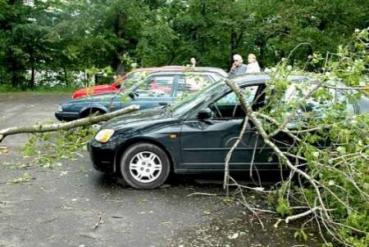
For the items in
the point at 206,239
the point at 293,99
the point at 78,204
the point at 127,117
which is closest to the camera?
the point at 206,239

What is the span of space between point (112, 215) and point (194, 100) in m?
2.07

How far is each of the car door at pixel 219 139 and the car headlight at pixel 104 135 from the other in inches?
37.5

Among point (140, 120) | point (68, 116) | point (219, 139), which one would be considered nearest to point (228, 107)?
point (219, 139)

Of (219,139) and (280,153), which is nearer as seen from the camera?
(280,153)

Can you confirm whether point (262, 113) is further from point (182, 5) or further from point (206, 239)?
point (182, 5)

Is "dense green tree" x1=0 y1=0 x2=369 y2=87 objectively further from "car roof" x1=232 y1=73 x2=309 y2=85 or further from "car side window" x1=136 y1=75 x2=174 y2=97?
"car roof" x1=232 y1=73 x2=309 y2=85

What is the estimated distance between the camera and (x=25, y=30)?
20.9 meters

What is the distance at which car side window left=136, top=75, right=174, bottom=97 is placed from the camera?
10.6m

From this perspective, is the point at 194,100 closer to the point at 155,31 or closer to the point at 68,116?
the point at 68,116

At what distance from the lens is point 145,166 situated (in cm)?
700

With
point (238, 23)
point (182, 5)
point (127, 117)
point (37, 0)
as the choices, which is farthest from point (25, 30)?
point (127, 117)

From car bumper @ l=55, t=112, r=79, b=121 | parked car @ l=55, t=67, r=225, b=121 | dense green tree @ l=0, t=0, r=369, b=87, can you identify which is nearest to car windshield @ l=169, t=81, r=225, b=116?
parked car @ l=55, t=67, r=225, b=121

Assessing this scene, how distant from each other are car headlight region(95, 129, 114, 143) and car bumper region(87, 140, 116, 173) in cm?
5

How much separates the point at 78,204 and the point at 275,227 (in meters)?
2.32
